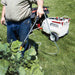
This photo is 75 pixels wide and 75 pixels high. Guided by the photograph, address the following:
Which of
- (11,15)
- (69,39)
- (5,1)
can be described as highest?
(5,1)

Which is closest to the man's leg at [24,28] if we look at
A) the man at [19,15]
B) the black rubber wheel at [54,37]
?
the man at [19,15]

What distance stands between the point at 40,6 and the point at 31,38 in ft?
5.17

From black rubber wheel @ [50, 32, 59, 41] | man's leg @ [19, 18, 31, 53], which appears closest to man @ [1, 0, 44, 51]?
man's leg @ [19, 18, 31, 53]

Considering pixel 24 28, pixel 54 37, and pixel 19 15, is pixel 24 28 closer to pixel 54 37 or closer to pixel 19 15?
pixel 19 15

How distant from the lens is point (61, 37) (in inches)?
131

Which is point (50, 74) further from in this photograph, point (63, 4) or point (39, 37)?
point (63, 4)

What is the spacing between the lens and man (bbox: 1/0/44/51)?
1698mm

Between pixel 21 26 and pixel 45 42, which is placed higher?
pixel 21 26

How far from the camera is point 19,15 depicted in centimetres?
177

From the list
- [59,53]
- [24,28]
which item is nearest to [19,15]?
[24,28]

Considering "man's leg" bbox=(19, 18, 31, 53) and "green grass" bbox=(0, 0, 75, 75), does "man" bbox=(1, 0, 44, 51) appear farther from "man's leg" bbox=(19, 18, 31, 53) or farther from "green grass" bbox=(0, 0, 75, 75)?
"green grass" bbox=(0, 0, 75, 75)

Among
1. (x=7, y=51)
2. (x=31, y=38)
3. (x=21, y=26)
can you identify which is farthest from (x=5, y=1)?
(x=31, y=38)

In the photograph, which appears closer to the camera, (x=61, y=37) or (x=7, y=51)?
(x=7, y=51)

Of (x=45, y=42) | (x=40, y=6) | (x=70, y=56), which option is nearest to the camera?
(x=40, y=6)
